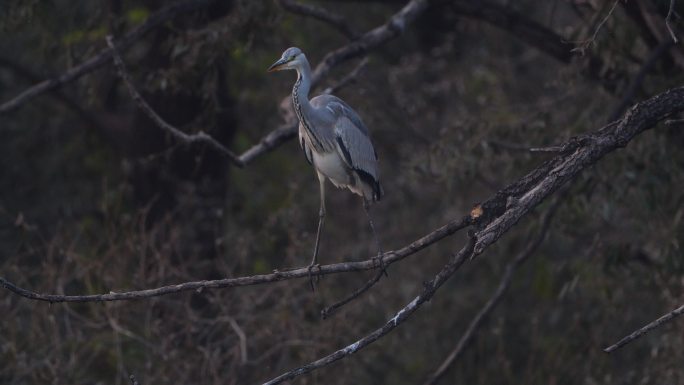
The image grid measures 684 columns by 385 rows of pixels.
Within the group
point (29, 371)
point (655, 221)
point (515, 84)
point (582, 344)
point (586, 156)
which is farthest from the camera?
point (515, 84)

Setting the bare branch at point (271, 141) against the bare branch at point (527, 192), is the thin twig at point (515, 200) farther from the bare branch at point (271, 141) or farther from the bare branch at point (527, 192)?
the bare branch at point (271, 141)

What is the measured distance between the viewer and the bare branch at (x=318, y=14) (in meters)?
5.84

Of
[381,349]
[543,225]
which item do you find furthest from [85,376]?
[543,225]

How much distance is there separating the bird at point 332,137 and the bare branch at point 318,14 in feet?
2.58

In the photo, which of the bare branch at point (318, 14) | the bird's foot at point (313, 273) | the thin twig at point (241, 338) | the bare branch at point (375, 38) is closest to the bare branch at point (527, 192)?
the bird's foot at point (313, 273)

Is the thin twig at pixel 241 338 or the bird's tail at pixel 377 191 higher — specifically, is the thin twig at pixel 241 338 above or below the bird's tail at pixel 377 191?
below

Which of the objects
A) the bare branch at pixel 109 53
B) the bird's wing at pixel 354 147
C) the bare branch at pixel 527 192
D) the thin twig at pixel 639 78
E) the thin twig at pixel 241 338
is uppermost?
the bare branch at pixel 109 53

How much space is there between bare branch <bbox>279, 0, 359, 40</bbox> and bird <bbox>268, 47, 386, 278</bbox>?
79 centimetres

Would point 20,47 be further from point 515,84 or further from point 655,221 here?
point 655,221

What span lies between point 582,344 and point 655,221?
135cm

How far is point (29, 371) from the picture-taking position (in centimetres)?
560

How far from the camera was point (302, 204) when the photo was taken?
9188 millimetres

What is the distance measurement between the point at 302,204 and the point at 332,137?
13.8ft

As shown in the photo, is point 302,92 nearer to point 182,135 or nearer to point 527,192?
point 182,135
